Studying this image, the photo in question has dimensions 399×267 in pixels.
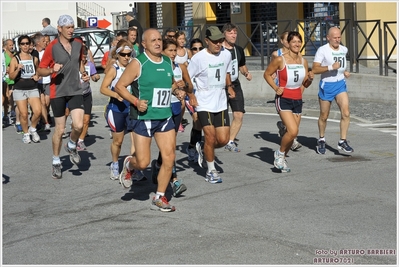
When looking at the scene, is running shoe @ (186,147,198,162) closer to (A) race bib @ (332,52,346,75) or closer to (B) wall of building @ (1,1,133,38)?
(A) race bib @ (332,52,346,75)

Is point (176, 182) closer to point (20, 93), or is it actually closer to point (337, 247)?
point (337, 247)

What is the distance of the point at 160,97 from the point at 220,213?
1.31 metres

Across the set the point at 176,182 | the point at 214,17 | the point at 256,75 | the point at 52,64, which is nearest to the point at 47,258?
the point at 176,182

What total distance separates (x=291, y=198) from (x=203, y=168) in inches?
95.9

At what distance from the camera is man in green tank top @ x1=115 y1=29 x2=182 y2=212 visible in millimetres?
8664

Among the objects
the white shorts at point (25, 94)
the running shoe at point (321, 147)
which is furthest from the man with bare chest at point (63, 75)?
the white shorts at point (25, 94)

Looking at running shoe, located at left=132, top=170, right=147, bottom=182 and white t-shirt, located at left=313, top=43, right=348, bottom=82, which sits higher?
white t-shirt, located at left=313, top=43, right=348, bottom=82

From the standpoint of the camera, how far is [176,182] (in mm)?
9586

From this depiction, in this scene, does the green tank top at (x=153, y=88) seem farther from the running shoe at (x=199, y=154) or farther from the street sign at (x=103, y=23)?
the street sign at (x=103, y=23)

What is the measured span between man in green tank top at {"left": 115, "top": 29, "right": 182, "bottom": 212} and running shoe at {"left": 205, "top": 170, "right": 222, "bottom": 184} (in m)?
1.59

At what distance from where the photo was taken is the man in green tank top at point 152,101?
866 centimetres

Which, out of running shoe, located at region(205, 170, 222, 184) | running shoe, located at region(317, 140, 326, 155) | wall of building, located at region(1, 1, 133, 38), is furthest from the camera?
wall of building, located at region(1, 1, 133, 38)

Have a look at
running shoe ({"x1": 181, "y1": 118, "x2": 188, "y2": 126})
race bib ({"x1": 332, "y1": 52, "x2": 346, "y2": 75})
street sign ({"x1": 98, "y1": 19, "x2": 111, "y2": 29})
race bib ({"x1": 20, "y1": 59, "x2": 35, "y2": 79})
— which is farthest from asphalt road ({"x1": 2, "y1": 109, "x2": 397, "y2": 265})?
street sign ({"x1": 98, "y1": 19, "x2": 111, "y2": 29})

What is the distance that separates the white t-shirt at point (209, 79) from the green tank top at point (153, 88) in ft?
5.41
